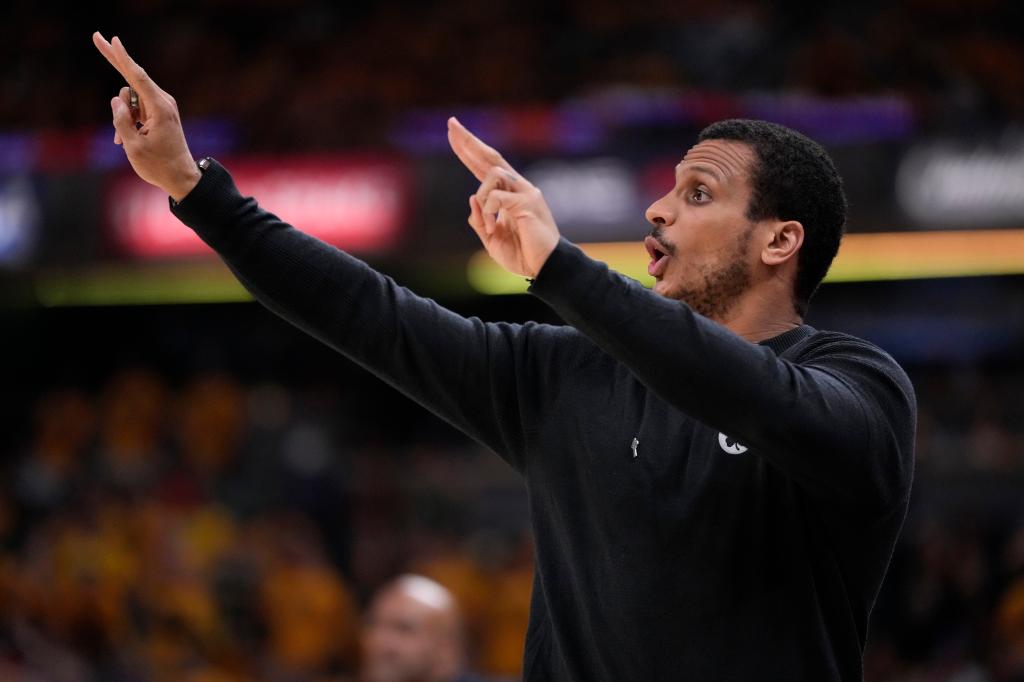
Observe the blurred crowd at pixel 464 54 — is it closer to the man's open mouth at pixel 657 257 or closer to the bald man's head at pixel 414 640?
the bald man's head at pixel 414 640

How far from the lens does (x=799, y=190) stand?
1.93 meters

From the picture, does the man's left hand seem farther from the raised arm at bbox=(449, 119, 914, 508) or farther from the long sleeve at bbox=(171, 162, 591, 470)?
the long sleeve at bbox=(171, 162, 591, 470)

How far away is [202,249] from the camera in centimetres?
803

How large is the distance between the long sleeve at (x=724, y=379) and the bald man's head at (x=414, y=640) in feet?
8.79

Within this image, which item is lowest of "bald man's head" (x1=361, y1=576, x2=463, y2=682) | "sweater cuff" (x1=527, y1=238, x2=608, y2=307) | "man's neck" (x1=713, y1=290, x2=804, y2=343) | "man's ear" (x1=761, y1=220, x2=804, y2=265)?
"bald man's head" (x1=361, y1=576, x2=463, y2=682)

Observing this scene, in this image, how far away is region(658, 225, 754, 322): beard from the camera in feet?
6.23

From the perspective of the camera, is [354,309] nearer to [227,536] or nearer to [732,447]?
[732,447]

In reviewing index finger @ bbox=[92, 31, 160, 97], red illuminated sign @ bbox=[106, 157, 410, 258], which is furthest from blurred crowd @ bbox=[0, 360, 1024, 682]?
index finger @ bbox=[92, 31, 160, 97]

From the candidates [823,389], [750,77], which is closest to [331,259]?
[823,389]

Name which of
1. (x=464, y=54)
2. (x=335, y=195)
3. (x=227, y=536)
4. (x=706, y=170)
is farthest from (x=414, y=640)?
(x=464, y=54)

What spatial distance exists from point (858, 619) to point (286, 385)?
9.23 metres

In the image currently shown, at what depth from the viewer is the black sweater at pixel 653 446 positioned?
5.08 feet

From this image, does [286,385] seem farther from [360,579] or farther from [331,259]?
[331,259]

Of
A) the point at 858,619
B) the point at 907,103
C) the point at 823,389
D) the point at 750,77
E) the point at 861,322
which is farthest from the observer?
the point at 861,322
